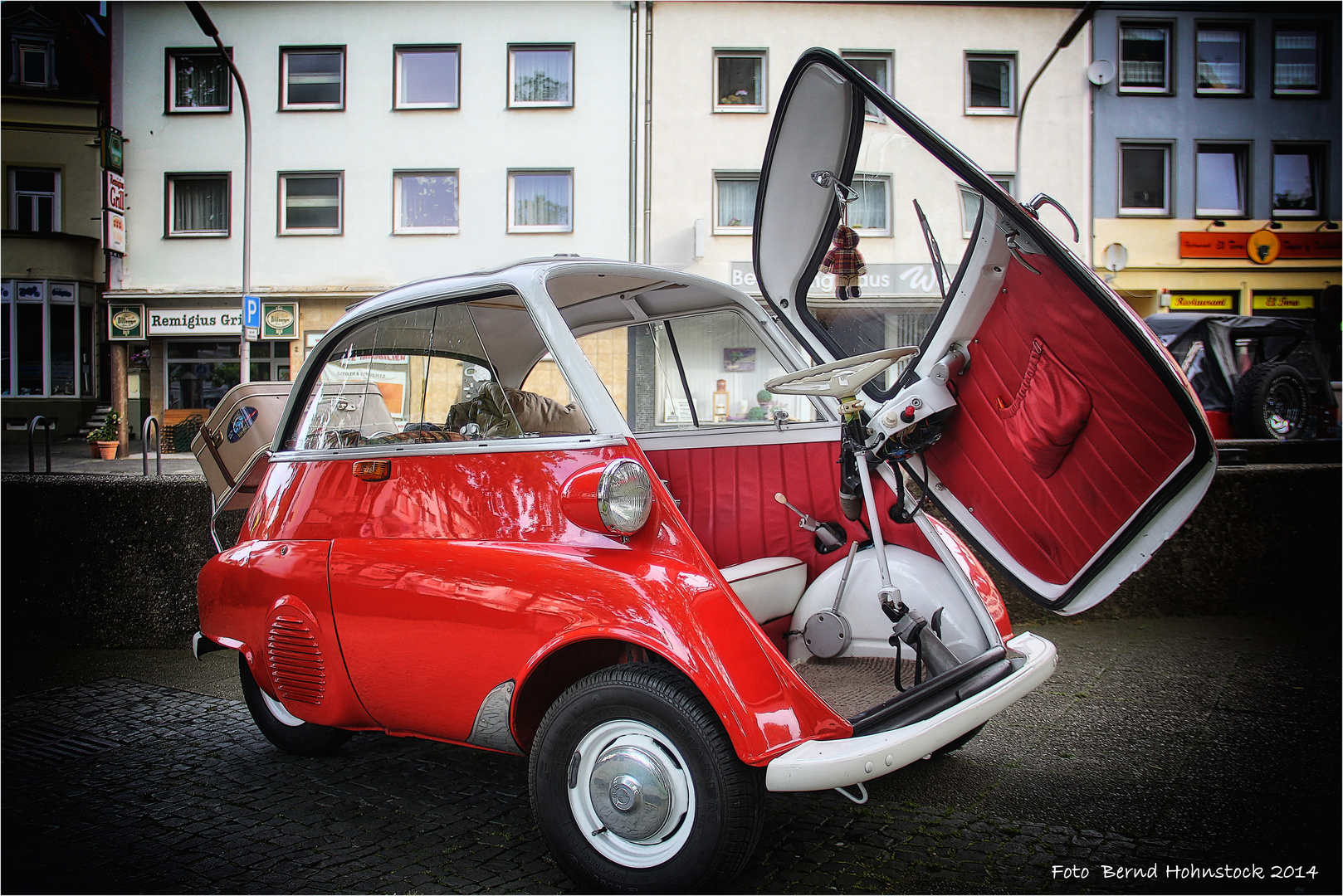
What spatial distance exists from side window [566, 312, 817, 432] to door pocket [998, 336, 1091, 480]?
Result: 3.41 feet

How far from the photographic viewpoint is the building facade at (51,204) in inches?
771

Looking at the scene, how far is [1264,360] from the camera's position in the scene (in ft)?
33.0

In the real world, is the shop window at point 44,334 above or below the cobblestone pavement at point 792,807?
above

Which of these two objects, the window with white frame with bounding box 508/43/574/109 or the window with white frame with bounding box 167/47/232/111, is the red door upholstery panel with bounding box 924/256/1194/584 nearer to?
the window with white frame with bounding box 508/43/574/109

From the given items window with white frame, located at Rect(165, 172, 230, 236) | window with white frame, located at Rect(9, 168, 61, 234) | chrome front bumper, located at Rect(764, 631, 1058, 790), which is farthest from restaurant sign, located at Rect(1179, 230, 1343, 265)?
window with white frame, located at Rect(9, 168, 61, 234)

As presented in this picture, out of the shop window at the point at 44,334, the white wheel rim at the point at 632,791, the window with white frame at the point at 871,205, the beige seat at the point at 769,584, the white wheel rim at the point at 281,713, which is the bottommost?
the white wheel rim at the point at 281,713

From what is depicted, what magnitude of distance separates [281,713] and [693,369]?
235cm

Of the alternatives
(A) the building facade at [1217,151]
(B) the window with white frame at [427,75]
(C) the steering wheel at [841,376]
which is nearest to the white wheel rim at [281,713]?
(C) the steering wheel at [841,376]

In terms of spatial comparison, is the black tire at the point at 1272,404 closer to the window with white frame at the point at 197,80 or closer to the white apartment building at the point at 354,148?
the white apartment building at the point at 354,148

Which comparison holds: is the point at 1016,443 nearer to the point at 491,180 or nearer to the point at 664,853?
the point at 664,853

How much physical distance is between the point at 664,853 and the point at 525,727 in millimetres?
579

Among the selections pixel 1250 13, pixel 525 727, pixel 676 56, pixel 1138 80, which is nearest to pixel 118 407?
pixel 676 56

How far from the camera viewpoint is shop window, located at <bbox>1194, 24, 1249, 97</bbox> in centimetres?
1961

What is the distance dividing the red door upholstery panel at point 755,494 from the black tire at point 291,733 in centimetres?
180
